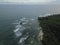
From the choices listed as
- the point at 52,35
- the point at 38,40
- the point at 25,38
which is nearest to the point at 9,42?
the point at 25,38

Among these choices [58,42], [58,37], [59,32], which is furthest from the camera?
[59,32]

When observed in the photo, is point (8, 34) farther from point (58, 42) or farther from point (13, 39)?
point (58, 42)

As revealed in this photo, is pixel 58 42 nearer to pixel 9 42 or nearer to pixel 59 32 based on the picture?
pixel 59 32

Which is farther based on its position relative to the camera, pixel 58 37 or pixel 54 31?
pixel 54 31

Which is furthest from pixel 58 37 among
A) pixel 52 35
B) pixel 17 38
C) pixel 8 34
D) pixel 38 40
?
pixel 8 34

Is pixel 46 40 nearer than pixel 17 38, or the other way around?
pixel 46 40

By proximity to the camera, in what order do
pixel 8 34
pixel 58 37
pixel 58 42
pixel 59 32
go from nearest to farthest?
1. pixel 58 42
2. pixel 58 37
3. pixel 59 32
4. pixel 8 34

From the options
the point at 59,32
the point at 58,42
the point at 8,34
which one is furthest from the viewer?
the point at 8,34

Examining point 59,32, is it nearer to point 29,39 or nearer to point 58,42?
point 58,42

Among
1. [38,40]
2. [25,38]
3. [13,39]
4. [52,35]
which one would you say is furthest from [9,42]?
[52,35]
